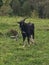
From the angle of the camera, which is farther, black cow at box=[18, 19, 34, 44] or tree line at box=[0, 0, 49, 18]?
tree line at box=[0, 0, 49, 18]

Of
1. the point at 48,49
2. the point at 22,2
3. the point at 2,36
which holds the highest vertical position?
the point at 48,49

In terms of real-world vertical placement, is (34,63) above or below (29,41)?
above

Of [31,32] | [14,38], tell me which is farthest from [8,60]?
[14,38]

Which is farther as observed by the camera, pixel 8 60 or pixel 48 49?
pixel 48 49

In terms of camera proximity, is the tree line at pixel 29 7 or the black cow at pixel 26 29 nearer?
the black cow at pixel 26 29

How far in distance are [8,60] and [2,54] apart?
52.5 inches

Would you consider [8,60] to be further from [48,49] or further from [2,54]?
[48,49]

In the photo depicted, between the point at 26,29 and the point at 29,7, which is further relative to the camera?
the point at 29,7

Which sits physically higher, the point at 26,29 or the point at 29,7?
the point at 26,29

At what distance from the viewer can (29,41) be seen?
15.7 metres

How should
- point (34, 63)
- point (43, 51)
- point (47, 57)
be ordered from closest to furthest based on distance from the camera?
point (34, 63) → point (47, 57) → point (43, 51)

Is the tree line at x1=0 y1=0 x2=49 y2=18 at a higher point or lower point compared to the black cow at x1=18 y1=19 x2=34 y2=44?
lower

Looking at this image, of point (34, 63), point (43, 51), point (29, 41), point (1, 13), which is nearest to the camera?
point (34, 63)

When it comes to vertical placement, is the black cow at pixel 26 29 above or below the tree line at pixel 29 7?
above
